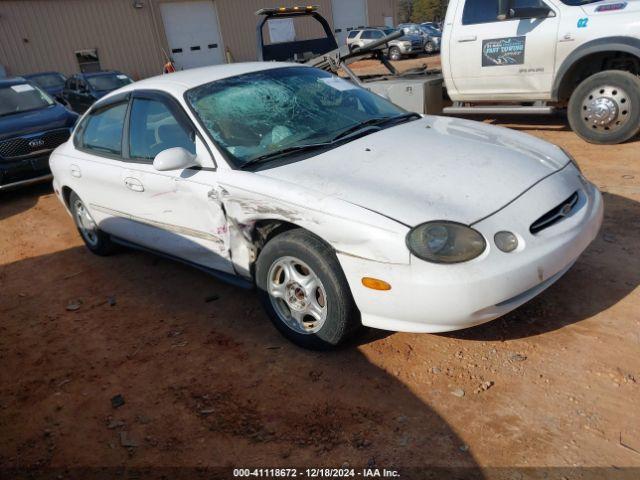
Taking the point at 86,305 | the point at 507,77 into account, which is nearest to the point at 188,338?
the point at 86,305

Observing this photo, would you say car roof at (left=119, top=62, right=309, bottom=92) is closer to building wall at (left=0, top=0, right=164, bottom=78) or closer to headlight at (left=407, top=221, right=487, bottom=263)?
headlight at (left=407, top=221, right=487, bottom=263)

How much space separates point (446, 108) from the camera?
24.3 ft

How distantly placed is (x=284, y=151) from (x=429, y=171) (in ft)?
3.02

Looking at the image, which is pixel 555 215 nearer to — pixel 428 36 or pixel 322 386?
pixel 322 386

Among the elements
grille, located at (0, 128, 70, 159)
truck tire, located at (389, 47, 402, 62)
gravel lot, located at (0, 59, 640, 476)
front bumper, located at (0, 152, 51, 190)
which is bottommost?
truck tire, located at (389, 47, 402, 62)

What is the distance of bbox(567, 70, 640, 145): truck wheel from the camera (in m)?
5.87

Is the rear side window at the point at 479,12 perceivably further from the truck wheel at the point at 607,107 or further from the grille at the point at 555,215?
the grille at the point at 555,215

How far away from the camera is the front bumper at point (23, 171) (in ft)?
23.9

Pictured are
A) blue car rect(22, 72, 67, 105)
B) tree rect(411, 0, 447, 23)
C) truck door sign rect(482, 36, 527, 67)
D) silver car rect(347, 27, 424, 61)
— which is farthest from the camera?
tree rect(411, 0, 447, 23)

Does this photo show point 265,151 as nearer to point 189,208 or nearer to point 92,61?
point 189,208

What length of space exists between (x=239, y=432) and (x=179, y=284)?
2008 mm

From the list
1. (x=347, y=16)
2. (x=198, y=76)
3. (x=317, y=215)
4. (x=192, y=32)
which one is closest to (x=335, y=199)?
(x=317, y=215)

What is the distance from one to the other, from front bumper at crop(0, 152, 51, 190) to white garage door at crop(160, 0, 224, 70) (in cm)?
1818

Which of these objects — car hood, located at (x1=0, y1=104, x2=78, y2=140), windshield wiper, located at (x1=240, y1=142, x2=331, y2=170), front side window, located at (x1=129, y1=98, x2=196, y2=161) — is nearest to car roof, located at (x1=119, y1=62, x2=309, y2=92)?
front side window, located at (x1=129, y1=98, x2=196, y2=161)
